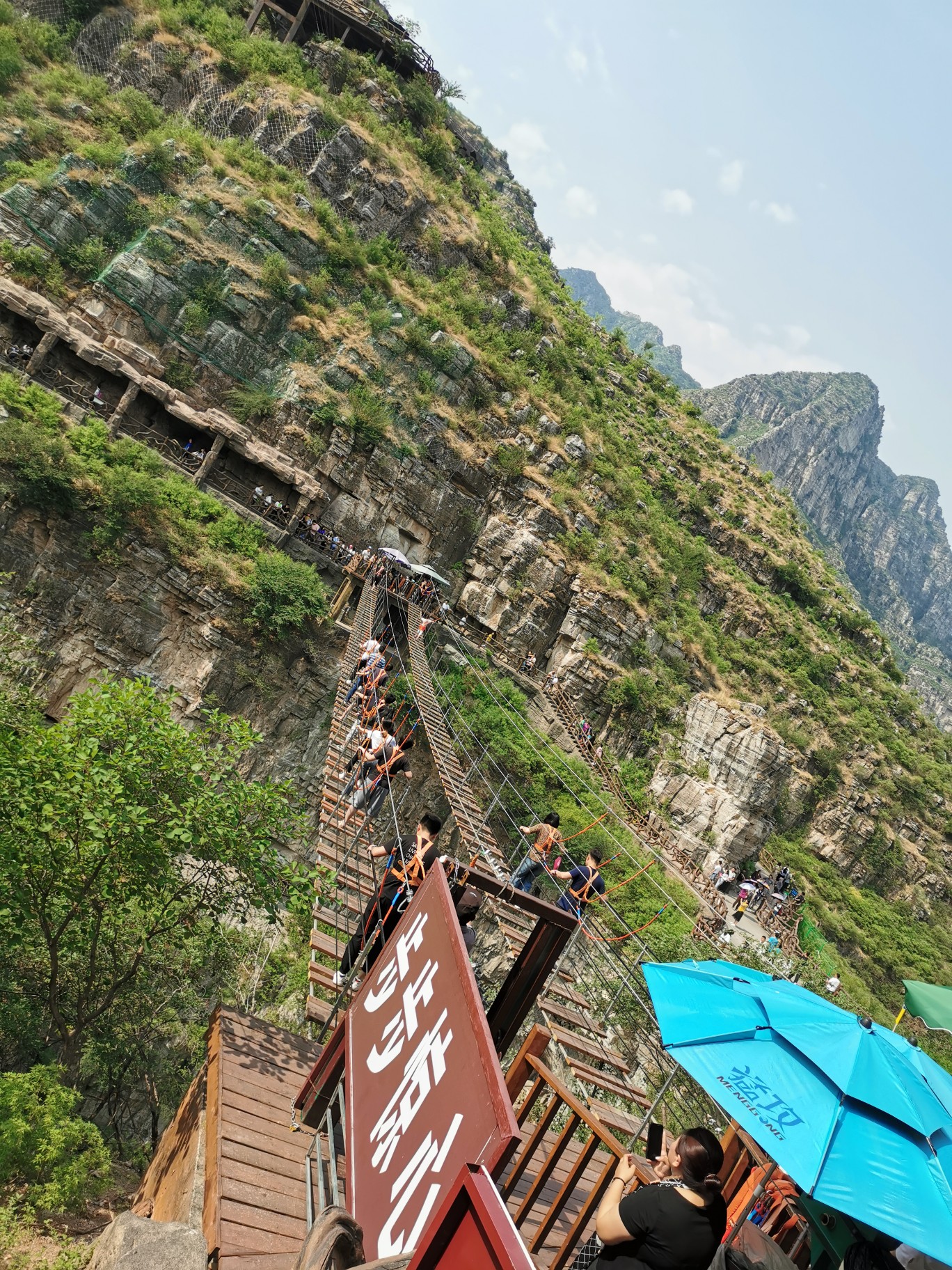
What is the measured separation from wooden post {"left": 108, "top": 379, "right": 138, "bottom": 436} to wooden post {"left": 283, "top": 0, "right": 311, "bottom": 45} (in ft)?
64.8

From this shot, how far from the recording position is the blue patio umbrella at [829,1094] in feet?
9.36

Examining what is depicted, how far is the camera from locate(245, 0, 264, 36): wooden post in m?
27.1

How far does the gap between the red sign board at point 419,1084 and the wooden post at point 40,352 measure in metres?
19.2

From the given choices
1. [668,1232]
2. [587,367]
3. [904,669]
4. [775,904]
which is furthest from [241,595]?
[904,669]

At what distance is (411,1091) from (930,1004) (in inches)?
188

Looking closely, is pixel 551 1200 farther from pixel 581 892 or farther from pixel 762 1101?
pixel 581 892

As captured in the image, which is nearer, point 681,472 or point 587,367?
point 587,367

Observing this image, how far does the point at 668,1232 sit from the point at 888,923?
27.3 metres

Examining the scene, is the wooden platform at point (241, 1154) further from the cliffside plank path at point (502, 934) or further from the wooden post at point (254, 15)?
the wooden post at point (254, 15)

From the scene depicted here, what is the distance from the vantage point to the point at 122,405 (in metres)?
17.3

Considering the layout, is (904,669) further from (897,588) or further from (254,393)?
(254,393)

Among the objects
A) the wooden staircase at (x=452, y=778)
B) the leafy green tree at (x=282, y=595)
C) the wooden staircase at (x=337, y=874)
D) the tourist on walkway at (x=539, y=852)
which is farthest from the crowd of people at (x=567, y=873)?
the leafy green tree at (x=282, y=595)

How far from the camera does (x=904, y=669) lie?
3551 inches

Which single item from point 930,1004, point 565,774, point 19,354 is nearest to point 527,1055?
point 930,1004
